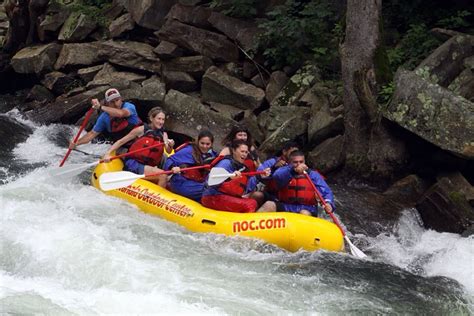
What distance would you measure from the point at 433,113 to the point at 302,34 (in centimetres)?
318

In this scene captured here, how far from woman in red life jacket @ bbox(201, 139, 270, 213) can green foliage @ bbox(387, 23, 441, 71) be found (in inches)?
141

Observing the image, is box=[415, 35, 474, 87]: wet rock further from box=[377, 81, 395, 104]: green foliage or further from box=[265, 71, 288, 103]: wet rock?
box=[265, 71, 288, 103]: wet rock

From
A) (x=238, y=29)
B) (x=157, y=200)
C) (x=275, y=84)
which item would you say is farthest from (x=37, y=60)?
(x=157, y=200)

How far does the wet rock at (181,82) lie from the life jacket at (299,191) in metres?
4.89

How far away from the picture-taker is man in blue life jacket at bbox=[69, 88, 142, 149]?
7906 mm

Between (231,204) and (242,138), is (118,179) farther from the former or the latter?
(242,138)

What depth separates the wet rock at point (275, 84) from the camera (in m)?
10.1

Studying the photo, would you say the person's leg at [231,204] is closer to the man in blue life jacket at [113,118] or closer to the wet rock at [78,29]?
the man in blue life jacket at [113,118]

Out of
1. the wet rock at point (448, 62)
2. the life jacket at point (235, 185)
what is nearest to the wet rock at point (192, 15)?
the wet rock at point (448, 62)

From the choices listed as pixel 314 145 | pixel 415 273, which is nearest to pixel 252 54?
pixel 314 145

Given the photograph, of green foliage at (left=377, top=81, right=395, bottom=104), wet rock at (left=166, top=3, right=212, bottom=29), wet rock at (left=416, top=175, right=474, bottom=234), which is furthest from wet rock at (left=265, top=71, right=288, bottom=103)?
wet rock at (left=416, top=175, right=474, bottom=234)

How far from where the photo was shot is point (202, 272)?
5.32 meters

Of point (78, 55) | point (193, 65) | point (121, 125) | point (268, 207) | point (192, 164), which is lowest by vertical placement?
point (268, 207)

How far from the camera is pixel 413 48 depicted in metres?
9.18
